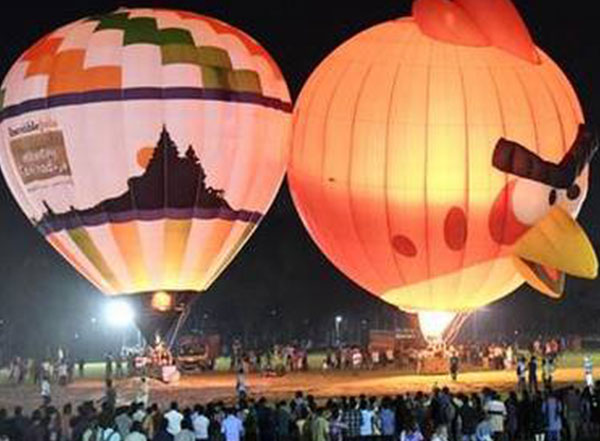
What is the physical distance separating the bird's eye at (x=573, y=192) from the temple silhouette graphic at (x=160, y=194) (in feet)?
21.3

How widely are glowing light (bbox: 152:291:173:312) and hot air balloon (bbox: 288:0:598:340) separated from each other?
321 cm

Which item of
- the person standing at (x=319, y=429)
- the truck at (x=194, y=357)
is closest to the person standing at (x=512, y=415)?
the person standing at (x=319, y=429)

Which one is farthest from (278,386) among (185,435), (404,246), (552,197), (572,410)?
(185,435)

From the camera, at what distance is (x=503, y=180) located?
64.0ft

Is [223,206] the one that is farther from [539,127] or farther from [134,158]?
[539,127]

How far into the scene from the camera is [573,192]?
2073cm

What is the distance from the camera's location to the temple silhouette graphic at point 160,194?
63.2 ft

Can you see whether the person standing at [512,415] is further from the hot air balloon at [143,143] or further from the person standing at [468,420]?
the hot air balloon at [143,143]

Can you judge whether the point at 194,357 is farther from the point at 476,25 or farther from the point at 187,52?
the point at 476,25

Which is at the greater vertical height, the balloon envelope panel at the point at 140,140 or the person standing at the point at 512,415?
the balloon envelope panel at the point at 140,140

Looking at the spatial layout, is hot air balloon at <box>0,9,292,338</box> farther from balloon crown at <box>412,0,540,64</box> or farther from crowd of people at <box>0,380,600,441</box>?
crowd of people at <box>0,380,600,441</box>

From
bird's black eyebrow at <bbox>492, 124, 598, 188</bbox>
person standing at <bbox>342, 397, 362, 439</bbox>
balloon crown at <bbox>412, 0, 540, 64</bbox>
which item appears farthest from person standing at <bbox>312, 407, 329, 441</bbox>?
balloon crown at <bbox>412, 0, 540, 64</bbox>

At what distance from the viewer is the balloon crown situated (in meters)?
20.2

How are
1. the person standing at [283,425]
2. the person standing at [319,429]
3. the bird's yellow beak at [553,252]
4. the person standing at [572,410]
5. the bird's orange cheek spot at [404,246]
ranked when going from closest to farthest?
the person standing at [319,429], the person standing at [283,425], the person standing at [572,410], the bird's orange cheek spot at [404,246], the bird's yellow beak at [553,252]
